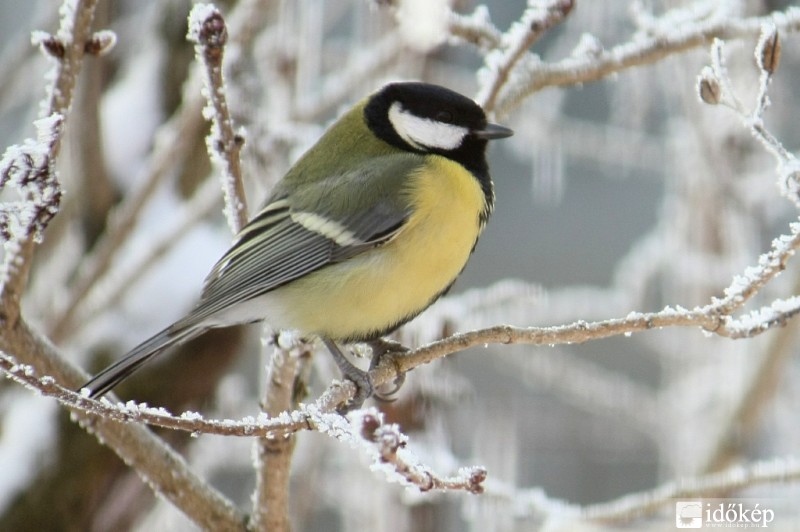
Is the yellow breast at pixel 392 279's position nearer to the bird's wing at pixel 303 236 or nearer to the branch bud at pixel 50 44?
the bird's wing at pixel 303 236

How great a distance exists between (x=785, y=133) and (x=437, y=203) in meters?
3.52

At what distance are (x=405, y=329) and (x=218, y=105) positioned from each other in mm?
1132

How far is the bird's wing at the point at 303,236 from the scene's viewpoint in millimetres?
2027

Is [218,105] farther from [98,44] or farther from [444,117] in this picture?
[444,117]

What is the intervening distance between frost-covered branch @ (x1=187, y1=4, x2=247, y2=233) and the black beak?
2.03 feet

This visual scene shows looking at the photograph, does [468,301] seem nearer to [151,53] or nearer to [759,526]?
[759,526]


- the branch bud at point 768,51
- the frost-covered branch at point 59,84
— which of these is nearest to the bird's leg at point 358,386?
the frost-covered branch at point 59,84

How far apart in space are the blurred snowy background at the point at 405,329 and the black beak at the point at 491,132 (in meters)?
0.23

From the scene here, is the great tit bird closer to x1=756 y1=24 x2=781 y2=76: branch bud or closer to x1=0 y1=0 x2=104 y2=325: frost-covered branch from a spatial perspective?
x1=0 y1=0 x2=104 y2=325: frost-covered branch

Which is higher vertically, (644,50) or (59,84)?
(644,50)

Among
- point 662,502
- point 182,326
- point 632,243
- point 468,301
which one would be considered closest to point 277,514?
point 182,326

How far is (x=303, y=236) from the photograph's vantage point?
2.09m

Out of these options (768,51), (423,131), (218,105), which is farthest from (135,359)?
(768,51)

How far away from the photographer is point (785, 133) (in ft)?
A: 16.4
